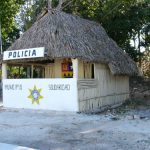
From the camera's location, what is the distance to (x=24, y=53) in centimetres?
1673

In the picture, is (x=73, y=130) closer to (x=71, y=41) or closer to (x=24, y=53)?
(x=71, y=41)

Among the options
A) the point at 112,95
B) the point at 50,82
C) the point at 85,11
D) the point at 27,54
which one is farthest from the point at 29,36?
the point at 85,11

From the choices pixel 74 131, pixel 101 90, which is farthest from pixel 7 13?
pixel 74 131

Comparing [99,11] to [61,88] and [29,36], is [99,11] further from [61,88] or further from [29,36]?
[61,88]

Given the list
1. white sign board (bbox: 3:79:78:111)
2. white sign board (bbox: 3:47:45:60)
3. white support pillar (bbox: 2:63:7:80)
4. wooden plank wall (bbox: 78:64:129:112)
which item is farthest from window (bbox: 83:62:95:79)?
white support pillar (bbox: 2:63:7:80)

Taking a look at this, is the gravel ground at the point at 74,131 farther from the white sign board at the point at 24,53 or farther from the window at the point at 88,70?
the window at the point at 88,70

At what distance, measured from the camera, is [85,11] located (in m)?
29.1

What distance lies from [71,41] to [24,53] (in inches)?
82.6

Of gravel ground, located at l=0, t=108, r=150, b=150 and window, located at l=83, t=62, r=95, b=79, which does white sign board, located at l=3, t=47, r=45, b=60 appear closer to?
gravel ground, located at l=0, t=108, r=150, b=150

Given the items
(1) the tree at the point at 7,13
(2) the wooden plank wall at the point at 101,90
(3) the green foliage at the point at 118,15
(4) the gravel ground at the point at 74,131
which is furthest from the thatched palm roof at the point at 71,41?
(1) the tree at the point at 7,13

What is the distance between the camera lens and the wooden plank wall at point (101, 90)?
53.8ft

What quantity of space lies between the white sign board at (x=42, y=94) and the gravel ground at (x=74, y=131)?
46 centimetres

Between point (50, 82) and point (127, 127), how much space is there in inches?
201

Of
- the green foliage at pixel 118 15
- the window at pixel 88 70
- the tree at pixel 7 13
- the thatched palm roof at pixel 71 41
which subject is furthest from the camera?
the tree at pixel 7 13
